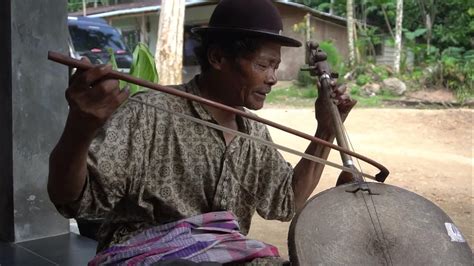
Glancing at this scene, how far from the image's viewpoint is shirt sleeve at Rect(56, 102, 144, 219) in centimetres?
147

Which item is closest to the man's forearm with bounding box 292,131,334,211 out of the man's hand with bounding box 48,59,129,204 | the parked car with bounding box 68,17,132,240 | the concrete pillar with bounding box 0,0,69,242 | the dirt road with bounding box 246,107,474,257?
the man's hand with bounding box 48,59,129,204

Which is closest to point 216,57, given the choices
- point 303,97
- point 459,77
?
point 303,97

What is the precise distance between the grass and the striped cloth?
12069 millimetres

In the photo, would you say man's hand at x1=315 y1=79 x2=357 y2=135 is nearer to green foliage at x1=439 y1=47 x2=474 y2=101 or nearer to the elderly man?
the elderly man

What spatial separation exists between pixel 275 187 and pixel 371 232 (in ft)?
1.84

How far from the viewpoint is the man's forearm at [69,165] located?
4.29 ft

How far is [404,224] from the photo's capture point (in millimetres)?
1410

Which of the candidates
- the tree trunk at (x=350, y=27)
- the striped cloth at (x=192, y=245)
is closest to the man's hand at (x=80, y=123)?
the striped cloth at (x=192, y=245)

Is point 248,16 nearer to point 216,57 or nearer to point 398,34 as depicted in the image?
point 216,57

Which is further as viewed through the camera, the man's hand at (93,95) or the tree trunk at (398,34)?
the tree trunk at (398,34)

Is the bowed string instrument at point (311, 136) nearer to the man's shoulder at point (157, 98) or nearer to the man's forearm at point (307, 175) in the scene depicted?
the man's shoulder at point (157, 98)

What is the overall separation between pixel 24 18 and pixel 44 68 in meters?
0.27

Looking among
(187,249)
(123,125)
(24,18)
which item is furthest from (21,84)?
(187,249)

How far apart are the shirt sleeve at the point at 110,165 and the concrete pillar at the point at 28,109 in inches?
64.1
